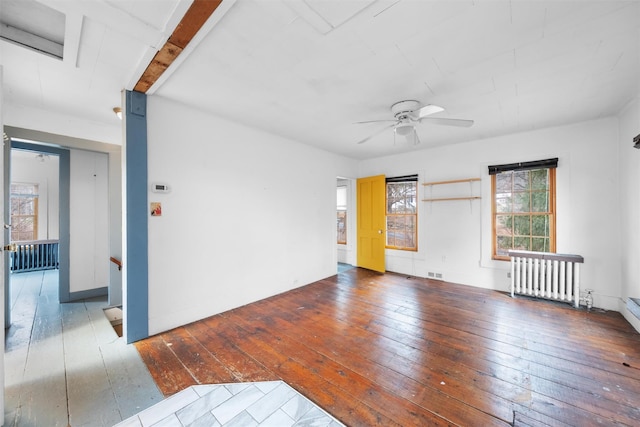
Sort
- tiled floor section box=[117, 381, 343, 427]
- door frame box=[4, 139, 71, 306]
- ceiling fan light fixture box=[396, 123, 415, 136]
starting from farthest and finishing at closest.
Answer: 1. door frame box=[4, 139, 71, 306]
2. ceiling fan light fixture box=[396, 123, 415, 136]
3. tiled floor section box=[117, 381, 343, 427]

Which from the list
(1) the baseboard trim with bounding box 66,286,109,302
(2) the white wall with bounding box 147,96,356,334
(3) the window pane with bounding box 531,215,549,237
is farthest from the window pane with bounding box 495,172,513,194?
(1) the baseboard trim with bounding box 66,286,109,302

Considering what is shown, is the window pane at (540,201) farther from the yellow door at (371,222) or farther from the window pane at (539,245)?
the yellow door at (371,222)

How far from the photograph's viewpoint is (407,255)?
5234mm

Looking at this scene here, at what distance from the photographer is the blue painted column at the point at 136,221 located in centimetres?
252

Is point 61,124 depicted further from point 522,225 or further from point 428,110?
point 522,225

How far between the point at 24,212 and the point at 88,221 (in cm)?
Result: 378

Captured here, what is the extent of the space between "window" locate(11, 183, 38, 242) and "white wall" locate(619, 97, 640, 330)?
10711 millimetres

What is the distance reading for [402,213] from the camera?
17.7 ft

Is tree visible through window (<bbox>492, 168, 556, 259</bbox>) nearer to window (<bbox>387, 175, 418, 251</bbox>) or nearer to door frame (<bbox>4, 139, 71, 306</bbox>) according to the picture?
window (<bbox>387, 175, 418, 251</bbox>)

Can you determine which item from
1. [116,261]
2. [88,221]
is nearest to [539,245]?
[116,261]

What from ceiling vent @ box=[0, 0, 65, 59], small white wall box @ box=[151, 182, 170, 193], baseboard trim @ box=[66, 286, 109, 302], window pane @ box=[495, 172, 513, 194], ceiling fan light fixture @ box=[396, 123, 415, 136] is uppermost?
ceiling vent @ box=[0, 0, 65, 59]

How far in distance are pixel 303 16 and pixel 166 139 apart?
211 centimetres

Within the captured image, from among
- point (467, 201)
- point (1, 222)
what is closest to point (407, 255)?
point (467, 201)

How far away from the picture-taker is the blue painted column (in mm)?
2516
